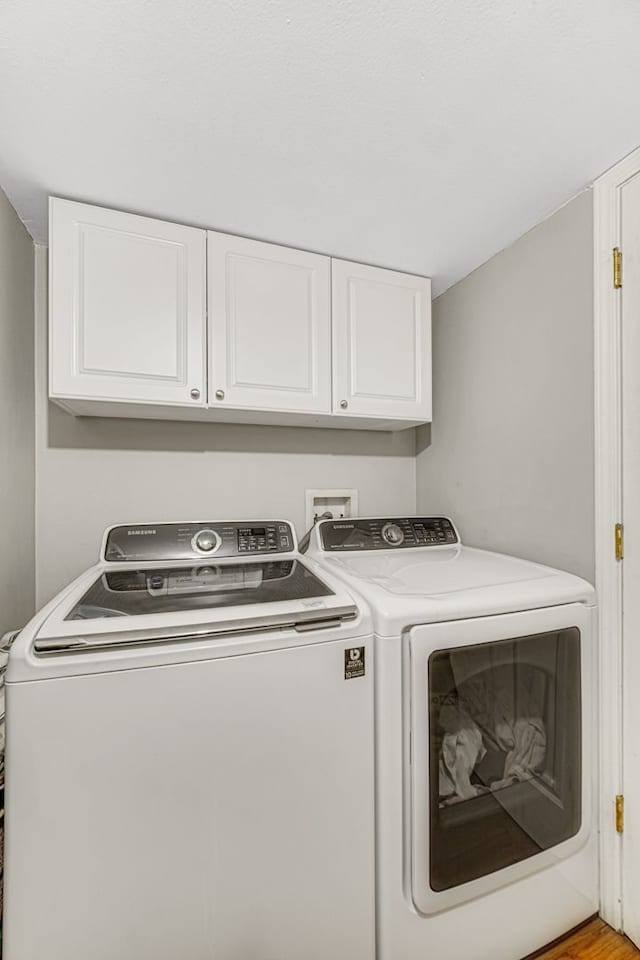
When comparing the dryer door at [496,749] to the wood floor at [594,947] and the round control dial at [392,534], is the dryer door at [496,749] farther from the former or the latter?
the round control dial at [392,534]

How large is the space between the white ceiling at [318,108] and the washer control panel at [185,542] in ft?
3.45

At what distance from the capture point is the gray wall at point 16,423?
129 cm

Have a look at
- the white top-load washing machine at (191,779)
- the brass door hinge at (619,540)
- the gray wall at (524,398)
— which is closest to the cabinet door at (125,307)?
the white top-load washing machine at (191,779)

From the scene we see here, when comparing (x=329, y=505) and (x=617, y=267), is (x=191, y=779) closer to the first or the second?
(x=329, y=505)

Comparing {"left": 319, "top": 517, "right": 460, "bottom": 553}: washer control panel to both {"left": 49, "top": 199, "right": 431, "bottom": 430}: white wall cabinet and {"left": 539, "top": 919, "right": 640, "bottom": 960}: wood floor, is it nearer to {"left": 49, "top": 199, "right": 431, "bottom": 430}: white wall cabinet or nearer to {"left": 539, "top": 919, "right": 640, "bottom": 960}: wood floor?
{"left": 49, "top": 199, "right": 431, "bottom": 430}: white wall cabinet

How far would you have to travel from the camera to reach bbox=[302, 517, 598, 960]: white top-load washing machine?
1.03 meters

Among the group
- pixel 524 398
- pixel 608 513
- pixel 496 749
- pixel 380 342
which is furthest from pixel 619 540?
pixel 380 342

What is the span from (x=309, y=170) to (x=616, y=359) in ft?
3.41

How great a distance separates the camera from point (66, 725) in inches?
32.3

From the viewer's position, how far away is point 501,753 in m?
1.20

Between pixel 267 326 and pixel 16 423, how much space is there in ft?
2.96

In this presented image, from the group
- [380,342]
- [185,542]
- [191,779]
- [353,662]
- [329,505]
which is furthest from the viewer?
[329,505]

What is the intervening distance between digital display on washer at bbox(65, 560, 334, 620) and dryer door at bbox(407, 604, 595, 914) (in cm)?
38

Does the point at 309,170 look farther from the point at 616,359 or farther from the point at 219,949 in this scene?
the point at 219,949
